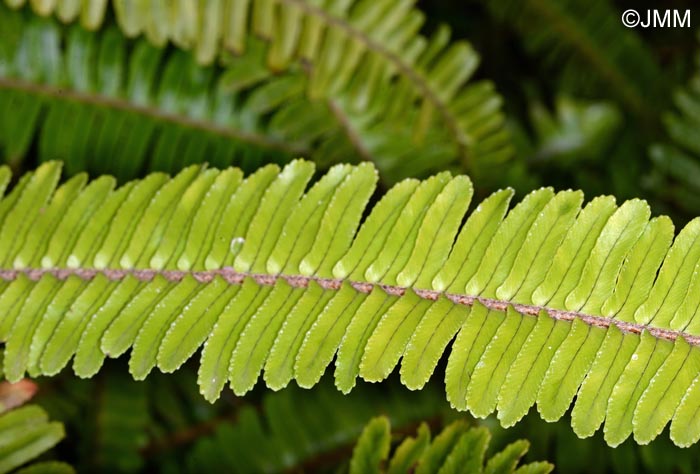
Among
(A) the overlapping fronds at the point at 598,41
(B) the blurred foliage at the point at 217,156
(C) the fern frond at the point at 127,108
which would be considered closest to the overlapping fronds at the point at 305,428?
(B) the blurred foliage at the point at 217,156

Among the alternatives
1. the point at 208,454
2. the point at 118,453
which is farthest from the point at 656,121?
the point at 118,453

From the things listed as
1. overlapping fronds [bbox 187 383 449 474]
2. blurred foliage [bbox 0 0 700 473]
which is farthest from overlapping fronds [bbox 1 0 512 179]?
overlapping fronds [bbox 187 383 449 474]

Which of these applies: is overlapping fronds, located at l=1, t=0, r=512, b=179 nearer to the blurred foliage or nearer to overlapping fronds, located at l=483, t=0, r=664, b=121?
the blurred foliage

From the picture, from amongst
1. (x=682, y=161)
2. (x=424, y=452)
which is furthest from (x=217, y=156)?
(x=682, y=161)

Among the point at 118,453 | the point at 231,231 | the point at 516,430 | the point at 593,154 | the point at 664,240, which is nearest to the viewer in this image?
the point at 664,240

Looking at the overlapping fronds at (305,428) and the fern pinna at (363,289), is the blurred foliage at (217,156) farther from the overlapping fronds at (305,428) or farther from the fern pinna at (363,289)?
the fern pinna at (363,289)

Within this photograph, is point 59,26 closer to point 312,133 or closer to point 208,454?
point 312,133
